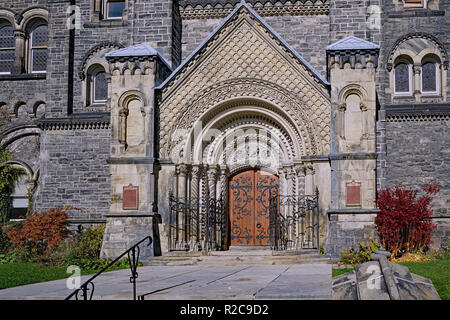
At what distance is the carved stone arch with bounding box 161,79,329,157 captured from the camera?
1775cm

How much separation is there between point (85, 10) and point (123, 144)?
27.0ft

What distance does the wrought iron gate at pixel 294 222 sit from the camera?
680 inches

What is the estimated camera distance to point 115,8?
23.8 metres

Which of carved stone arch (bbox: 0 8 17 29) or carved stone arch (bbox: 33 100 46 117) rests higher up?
carved stone arch (bbox: 0 8 17 29)

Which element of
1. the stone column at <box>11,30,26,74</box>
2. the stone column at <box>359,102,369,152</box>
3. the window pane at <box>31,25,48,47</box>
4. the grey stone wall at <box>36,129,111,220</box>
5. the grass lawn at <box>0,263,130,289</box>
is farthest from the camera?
the window pane at <box>31,25,48,47</box>

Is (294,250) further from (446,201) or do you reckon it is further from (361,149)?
(446,201)

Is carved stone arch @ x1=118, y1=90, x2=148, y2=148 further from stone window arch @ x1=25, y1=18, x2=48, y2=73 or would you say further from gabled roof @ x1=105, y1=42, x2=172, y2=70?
stone window arch @ x1=25, y1=18, x2=48, y2=73

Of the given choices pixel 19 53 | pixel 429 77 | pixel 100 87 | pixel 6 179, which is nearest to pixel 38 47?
pixel 19 53

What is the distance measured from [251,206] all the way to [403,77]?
7893 mm

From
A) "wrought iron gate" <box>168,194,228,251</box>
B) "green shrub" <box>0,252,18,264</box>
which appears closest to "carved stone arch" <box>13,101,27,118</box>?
"green shrub" <box>0,252,18,264</box>

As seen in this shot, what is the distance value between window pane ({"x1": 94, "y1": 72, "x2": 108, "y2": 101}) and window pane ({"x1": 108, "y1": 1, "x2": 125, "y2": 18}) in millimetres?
2476

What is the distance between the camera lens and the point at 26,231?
2005cm
